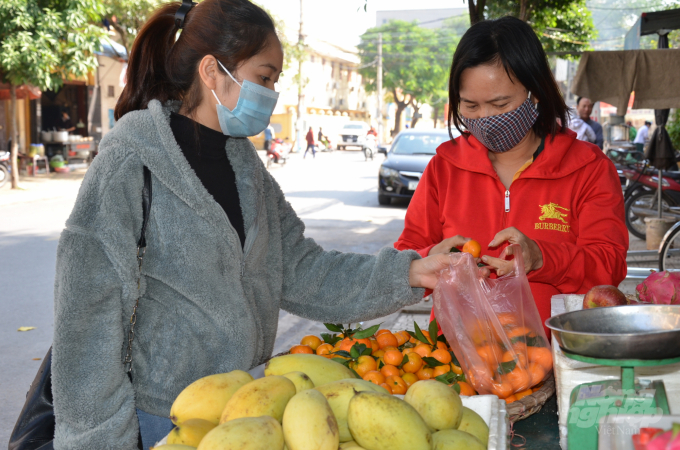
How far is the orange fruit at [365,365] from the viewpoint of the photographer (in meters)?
2.01

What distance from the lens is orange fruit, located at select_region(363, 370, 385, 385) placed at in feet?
6.42

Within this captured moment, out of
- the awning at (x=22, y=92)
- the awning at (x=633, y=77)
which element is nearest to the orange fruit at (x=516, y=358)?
the awning at (x=633, y=77)

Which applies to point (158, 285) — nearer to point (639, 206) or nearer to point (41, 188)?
point (639, 206)

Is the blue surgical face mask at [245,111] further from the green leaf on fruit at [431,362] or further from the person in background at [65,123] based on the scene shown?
the person in background at [65,123]

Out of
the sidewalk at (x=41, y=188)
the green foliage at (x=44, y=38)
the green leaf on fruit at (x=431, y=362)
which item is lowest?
the sidewalk at (x=41, y=188)

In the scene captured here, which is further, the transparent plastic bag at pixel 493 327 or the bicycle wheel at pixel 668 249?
the bicycle wheel at pixel 668 249

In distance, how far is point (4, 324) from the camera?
5527 millimetres

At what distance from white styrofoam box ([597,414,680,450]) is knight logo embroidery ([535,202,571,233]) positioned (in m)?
1.25

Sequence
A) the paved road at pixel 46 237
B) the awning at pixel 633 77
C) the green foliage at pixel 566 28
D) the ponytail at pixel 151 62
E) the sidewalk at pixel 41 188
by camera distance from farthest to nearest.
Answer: the sidewalk at pixel 41 188 < the green foliage at pixel 566 28 < the awning at pixel 633 77 < the paved road at pixel 46 237 < the ponytail at pixel 151 62

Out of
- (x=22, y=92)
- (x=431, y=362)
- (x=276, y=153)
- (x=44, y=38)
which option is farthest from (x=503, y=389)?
(x=276, y=153)

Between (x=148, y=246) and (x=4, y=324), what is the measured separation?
4561 millimetres

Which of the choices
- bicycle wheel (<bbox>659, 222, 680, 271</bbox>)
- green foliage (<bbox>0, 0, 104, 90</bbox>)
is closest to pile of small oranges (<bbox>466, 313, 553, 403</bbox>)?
bicycle wheel (<bbox>659, 222, 680, 271</bbox>)

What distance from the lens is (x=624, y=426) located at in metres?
1.05

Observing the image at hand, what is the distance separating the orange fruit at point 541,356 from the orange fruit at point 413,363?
38cm
